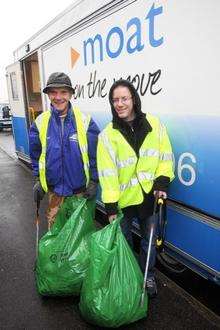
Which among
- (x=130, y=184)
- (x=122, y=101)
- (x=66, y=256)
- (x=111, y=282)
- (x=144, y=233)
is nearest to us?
(x=111, y=282)

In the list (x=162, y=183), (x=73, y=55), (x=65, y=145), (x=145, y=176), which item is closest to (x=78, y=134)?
(x=65, y=145)

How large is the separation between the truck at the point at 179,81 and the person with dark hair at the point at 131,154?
9.0 inches

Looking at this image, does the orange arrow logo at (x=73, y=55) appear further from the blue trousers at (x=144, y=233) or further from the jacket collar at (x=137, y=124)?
the blue trousers at (x=144, y=233)

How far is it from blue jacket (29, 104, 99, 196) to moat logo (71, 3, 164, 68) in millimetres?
791

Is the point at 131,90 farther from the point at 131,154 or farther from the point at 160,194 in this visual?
the point at 160,194

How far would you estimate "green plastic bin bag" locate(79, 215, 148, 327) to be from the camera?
229 cm

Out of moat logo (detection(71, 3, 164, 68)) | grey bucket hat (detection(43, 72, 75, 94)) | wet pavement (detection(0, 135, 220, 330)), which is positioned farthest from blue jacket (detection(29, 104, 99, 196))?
wet pavement (detection(0, 135, 220, 330))

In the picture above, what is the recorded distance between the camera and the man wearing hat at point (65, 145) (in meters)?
2.73

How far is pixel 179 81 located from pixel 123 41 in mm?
826

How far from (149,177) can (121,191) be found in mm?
241

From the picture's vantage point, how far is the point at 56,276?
8.74 feet

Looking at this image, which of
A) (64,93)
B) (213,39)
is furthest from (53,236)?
(213,39)

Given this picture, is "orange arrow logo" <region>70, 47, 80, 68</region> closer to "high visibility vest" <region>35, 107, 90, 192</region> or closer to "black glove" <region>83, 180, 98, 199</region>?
"high visibility vest" <region>35, 107, 90, 192</region>

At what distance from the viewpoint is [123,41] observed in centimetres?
304
